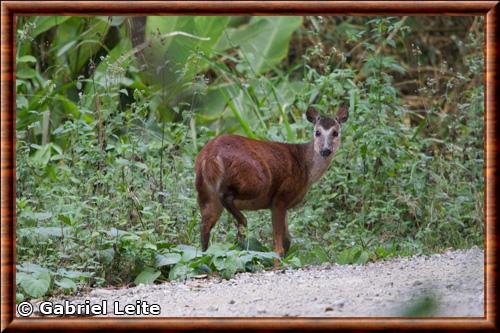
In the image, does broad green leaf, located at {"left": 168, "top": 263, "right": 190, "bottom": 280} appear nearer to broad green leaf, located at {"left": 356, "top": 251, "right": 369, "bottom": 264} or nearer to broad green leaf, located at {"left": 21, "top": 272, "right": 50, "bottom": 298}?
broad green leaf, located at {"left": 21, "top": 272, "right": 50, "bottom": 298}

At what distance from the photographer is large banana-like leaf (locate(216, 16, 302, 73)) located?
11.3 meters

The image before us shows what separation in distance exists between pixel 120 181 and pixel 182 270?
1.47 m

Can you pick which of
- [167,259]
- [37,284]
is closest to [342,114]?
[167,259]

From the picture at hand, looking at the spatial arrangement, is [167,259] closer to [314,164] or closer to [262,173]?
[262,173]

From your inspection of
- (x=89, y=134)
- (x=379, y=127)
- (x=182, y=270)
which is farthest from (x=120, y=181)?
(x=379, y=127)

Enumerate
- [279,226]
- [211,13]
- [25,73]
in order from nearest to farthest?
[211,13]
[279,226]
[25,73]

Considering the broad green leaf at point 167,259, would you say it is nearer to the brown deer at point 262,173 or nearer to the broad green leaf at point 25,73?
the brown deer at point 262,173

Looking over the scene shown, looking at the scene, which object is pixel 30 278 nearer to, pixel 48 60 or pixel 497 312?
pixel 497 312

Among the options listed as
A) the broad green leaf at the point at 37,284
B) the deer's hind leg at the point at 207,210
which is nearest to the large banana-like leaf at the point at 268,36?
the deer's hind leg at the point at 207,210

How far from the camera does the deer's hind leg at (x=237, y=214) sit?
6930 millimetres

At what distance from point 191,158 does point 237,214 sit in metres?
1.89

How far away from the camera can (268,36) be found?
11.4 meters

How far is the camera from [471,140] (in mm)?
8555

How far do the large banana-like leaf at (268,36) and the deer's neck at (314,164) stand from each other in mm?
3416
